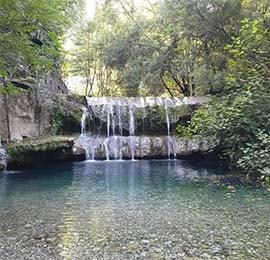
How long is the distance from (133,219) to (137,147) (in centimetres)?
937

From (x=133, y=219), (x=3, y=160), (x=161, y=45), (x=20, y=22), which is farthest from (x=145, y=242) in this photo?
(x=161, y=45)

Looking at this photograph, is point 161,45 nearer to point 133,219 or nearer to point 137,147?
point 137,147

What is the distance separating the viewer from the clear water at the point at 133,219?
3885mm

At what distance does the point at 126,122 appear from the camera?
15.3 m

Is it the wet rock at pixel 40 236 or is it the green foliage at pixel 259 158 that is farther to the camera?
the green foliage at pixel 259 158

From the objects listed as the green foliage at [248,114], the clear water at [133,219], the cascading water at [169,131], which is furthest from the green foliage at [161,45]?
the clear water at [133,219]

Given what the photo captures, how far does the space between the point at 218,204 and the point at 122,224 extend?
2010 mm

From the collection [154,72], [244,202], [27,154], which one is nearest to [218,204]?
[244,202]

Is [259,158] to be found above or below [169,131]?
below

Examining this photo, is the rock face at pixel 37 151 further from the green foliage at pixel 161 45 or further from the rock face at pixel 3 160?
the green foliage at pixel 161 45

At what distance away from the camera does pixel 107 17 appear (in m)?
22.8

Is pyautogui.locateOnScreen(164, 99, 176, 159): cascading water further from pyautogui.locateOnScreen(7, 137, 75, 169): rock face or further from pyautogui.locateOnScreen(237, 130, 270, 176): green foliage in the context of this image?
pyautogui.locateOnScreen(237, 130, 270, 176): green foliage

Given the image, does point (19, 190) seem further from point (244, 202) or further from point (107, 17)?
Answer: point (107, 17)

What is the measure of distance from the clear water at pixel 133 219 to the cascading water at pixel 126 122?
525 centimetres
